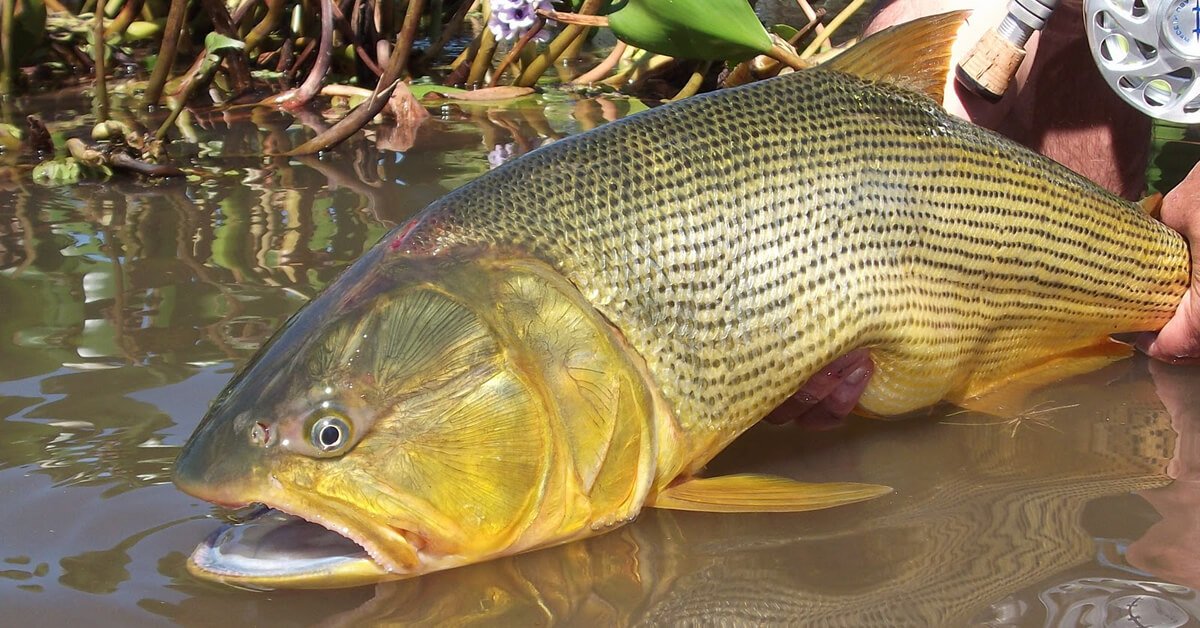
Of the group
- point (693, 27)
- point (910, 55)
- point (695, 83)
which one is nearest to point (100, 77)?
point (693, 27)

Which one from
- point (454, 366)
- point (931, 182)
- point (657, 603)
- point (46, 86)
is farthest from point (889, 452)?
point (46, 86)

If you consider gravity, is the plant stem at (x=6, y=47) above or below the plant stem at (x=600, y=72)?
above

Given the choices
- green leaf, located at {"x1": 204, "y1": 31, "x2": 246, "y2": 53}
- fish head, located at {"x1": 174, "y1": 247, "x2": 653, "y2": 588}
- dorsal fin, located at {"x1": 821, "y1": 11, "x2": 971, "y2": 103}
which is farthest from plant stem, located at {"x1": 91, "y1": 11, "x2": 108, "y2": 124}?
dorsal fin, located at {"x1": 821, "y1": 11, "x2": 971, "y2": 103}

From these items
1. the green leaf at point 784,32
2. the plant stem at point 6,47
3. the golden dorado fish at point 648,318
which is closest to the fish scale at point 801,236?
the golden dorado fish at point 648,318

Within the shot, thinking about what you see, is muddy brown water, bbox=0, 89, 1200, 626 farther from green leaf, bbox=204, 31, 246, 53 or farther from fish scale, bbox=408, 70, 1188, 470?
green leaf, bbox=204, 31, 246, 53

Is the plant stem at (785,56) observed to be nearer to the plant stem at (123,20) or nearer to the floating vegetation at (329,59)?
the floating vegetation at (329,59)
